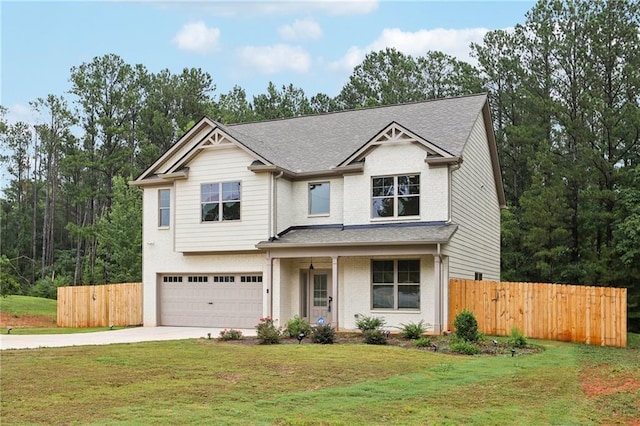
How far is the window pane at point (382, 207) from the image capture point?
23266mm

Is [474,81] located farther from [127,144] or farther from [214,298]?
[127,144]

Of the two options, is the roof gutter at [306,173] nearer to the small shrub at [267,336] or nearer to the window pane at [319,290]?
the window pane at [319,290]

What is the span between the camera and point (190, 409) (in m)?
9.19

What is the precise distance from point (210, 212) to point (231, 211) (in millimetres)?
932

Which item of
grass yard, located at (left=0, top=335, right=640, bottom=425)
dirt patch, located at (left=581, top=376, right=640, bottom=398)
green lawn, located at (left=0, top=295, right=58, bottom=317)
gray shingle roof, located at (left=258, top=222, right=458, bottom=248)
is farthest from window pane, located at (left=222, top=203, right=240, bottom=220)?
dirt patch, located at (left=581, top=376, right=640, bottom=398)

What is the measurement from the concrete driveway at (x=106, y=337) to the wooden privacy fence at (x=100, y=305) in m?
2.07

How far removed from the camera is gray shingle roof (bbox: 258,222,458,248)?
2106cm

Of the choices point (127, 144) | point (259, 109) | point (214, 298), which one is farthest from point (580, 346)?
point (127, 144)

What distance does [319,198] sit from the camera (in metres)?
25.2

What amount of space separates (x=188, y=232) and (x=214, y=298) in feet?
8.94

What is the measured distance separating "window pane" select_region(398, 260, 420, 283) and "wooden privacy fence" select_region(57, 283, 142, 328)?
11212 millimetres

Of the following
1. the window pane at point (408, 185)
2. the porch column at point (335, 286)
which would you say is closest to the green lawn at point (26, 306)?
the porch column at point (335, 286)

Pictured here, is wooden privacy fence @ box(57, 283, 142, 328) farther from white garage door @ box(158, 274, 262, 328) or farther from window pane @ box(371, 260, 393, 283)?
window pane @ box(371, 260, 393, 283)

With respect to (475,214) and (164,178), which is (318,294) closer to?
(475,214)
